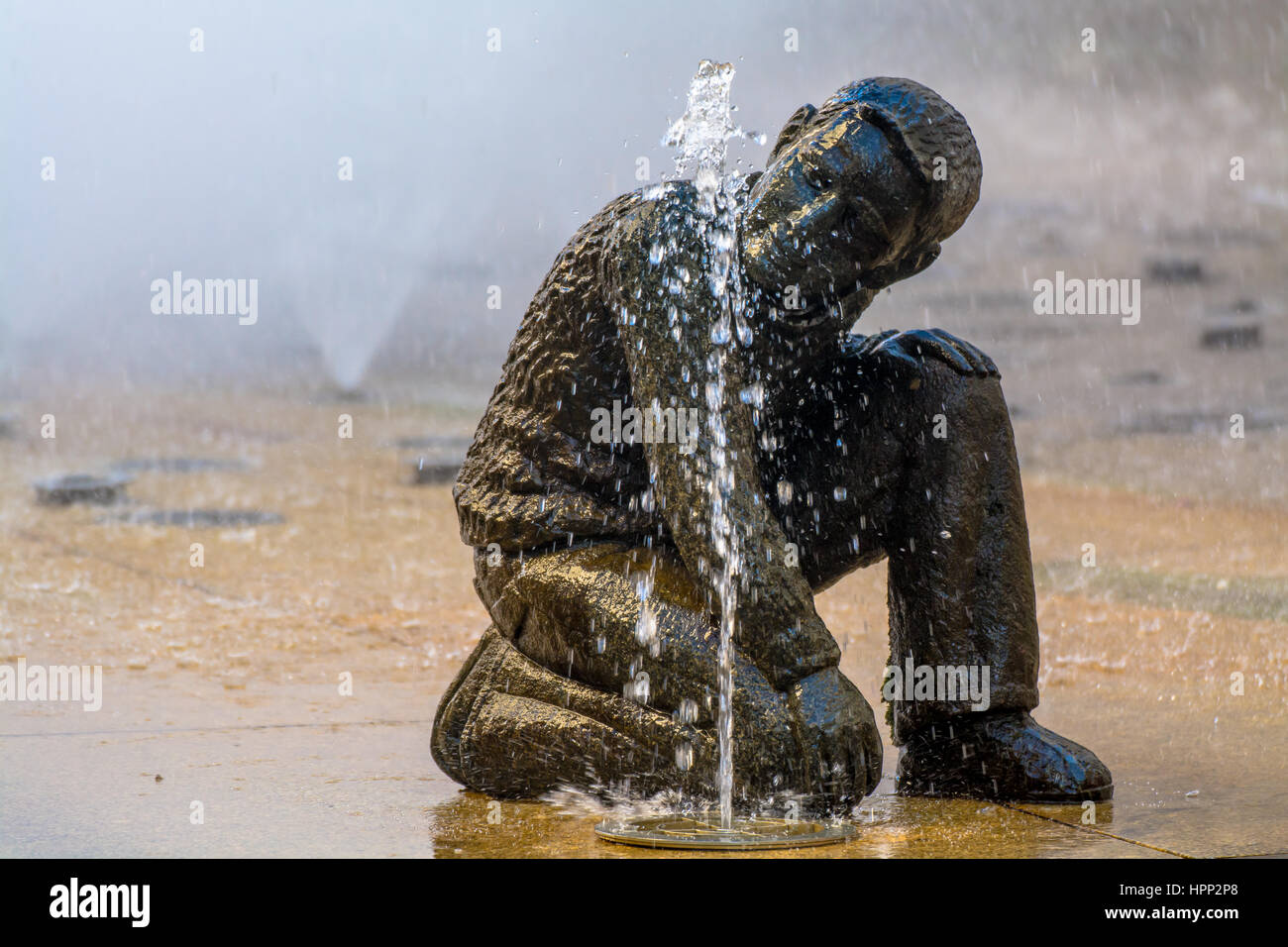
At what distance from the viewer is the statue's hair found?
8.25 feet

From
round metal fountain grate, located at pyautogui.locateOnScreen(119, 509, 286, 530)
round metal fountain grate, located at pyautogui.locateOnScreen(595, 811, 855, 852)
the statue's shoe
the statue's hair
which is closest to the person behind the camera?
round metal fountain grate, located at pyautogui.locateOnScreen(595, 811, 855, 852)

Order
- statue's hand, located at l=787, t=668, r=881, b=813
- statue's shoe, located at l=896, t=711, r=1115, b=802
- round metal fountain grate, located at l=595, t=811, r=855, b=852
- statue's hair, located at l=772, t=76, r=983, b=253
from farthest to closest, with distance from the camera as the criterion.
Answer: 1. statue's shoe, located at l=896, t=711, r=1115, b=802
2. statue's hair, located at l=772, t=76, r=983, b=253
3. statue's hand, located at l=787, t=668, r=881, b=813
4. round metal fountain grate, located at l=595, t=811, r=855, b=852

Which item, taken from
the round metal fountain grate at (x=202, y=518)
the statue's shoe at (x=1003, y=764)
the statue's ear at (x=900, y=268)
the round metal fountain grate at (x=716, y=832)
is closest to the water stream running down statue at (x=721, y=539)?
the round metal fountain grate at (x=716, y=832)

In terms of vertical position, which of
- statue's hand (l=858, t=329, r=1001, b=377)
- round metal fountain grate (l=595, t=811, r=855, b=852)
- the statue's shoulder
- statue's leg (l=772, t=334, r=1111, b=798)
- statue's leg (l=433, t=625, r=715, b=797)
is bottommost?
round metal fountain grate (l=595, t=811, r=855, b=852)

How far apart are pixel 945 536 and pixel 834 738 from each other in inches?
18.9

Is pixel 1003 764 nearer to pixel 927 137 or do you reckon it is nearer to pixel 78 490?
pixel 927 137

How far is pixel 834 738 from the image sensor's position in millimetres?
2410

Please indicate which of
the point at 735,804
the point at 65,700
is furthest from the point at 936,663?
the point at 65,700

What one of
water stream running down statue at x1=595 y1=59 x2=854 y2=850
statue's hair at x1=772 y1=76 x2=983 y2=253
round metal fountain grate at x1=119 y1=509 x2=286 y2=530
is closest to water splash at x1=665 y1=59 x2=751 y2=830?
water stream running down statue at x1=595 y1=59 x2=854 y2=850

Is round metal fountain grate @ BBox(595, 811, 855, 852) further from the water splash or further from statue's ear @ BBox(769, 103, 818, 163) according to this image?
statue's ear @ BBox(769, 103, 818, 163)

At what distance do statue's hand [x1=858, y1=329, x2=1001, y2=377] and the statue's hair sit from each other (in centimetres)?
21

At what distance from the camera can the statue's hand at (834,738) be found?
2.40 metres

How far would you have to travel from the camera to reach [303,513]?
8.96 meters

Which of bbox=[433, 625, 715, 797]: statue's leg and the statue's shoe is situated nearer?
bbox=[433, 625, 715, 797]: statue's leg
